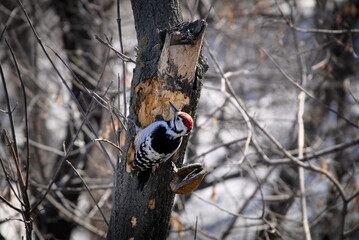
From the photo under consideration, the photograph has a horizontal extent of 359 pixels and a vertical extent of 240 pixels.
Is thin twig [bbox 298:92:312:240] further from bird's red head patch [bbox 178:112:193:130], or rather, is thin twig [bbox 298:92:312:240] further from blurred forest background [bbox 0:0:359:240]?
bird's red head patch [bbox 178:112:193:130]

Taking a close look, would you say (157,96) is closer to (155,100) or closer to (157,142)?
(155,100)

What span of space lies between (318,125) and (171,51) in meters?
5.38

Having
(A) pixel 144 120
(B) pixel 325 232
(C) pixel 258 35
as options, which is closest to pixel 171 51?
(A) pixel 144 120

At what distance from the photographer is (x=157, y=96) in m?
2.29

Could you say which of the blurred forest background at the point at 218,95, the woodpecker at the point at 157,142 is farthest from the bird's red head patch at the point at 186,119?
the blurred forest background at the point at 218,95

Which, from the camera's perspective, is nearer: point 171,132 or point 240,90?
point 171,132

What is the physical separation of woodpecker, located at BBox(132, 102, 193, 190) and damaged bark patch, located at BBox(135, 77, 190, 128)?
1.8 inches

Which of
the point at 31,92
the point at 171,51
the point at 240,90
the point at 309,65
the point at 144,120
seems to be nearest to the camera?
the point at 171,51

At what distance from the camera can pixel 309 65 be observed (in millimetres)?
4500

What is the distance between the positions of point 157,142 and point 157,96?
0.98 ft

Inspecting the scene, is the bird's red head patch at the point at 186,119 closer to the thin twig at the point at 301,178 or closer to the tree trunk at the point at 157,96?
the tree trunk at the point at 157,96

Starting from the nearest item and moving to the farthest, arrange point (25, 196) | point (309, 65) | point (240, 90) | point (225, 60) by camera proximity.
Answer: point (25, 196) → point (309, 65) → point (240, 90) → point (225, 60)

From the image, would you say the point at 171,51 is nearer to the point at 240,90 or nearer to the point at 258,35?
the point at 240,90

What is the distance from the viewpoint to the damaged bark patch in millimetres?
2275
